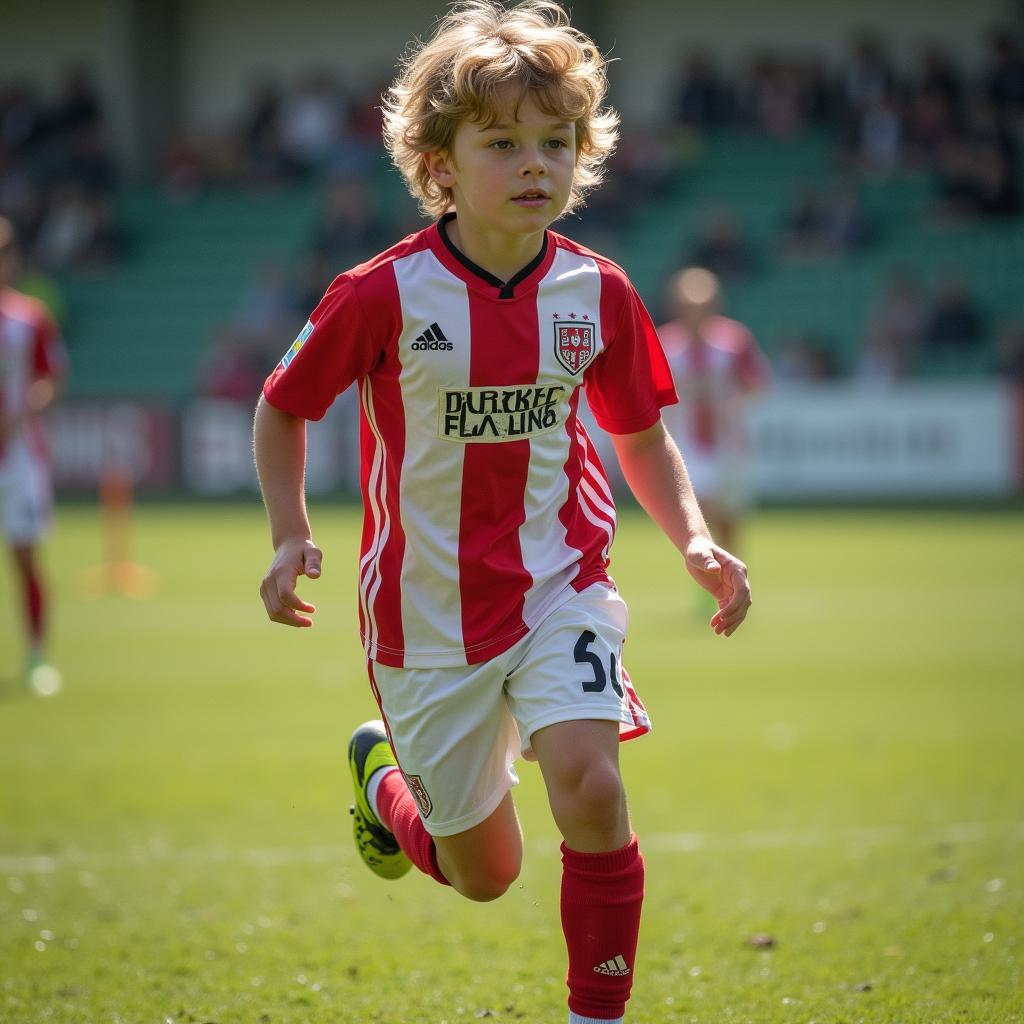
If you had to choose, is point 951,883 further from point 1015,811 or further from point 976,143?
point 976,143

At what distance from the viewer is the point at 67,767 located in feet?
23.4

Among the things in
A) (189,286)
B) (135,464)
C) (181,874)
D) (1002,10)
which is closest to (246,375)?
(135,464)

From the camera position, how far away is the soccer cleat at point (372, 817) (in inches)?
174

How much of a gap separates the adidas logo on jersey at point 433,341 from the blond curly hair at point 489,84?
16.4 inches

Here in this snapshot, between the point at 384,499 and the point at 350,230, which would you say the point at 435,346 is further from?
the point at 350,230

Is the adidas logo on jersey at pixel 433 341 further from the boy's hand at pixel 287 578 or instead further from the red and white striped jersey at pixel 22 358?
the red and white striped jersey at pixel 22 358

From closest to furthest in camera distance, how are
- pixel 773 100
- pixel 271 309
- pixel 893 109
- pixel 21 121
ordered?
pixel 893 109 → pixel 271 309 → pixel 773 100 → pixel 21 121

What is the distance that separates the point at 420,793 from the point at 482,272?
1.26m

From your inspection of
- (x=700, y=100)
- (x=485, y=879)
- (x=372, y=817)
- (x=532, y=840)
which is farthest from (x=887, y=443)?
(x=485, y=879)

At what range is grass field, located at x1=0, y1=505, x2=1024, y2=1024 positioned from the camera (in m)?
4.14

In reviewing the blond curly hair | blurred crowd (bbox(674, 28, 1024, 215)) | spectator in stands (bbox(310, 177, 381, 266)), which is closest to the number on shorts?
the blond curly hair

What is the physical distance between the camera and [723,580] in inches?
145

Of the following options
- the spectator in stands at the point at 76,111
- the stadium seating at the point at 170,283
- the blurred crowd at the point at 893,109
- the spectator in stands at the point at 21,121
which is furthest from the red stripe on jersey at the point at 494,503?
the spectator in stands at the point at 21,121

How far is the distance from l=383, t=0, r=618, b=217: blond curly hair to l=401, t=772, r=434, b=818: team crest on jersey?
1418 millimetres
